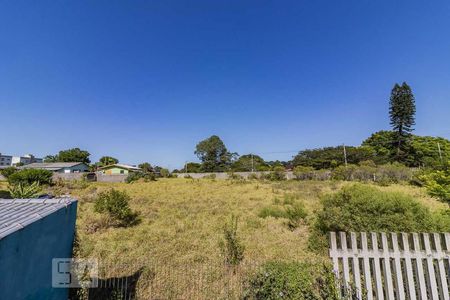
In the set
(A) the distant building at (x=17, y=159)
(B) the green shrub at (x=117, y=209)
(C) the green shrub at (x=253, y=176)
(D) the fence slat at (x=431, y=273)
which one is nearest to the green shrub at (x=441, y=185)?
(D) the fence slat at (x=431, y=273)

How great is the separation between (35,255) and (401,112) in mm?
55229

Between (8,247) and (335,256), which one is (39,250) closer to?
(8,247)

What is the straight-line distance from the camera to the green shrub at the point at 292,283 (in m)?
3.06

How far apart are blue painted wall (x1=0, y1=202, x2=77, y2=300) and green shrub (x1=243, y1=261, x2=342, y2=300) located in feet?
8.45

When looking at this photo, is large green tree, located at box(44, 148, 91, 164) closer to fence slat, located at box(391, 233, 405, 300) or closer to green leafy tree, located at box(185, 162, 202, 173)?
green leafy tree, located at box(185, 162, 202, 173)

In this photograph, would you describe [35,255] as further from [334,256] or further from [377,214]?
[377,214]

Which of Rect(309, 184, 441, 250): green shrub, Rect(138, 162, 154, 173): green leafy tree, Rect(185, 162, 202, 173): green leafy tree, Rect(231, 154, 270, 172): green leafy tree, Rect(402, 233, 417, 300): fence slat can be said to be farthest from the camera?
Rect(185, 162, 202, 173): green leafy tree

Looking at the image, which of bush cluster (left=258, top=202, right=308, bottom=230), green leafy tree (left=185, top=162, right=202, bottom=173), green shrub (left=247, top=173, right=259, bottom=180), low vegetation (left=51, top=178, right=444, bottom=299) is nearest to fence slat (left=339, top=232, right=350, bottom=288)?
low vegetation (left=51, top=178, right=444, bottom=299)

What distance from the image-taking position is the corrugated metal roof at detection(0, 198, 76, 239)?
205 cm

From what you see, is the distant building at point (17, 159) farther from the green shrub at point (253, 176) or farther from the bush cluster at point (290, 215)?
the bush cluster at point (290, 215)

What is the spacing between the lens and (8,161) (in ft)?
343

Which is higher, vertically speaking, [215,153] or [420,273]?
[215,153]

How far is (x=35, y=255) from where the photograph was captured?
2.41m

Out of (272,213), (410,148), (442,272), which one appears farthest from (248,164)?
(442,272)
